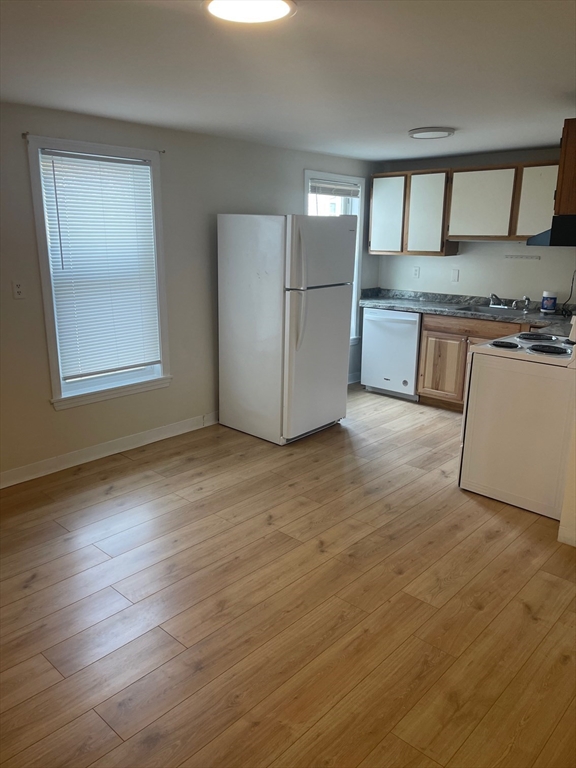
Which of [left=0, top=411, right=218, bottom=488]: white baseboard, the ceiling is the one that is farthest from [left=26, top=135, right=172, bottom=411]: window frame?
[left=0, top=411, right=218, bottom=488]: white baseboard

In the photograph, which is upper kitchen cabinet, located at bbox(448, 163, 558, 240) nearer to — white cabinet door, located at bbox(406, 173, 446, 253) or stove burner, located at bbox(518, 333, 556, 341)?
white cabinet door, located at bbox(406, 173, 446, 253)

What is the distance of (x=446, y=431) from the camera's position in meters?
4.50

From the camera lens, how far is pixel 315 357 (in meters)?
4.12

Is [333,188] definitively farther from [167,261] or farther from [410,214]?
[167,261]

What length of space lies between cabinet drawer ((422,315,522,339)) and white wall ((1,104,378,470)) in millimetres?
1595

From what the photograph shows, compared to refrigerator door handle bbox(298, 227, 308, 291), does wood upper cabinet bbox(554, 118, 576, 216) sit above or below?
above

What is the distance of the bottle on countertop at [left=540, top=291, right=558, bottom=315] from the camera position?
183 inches

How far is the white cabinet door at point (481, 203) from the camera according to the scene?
15.0 ft

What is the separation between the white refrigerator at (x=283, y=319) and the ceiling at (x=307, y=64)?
0.74m

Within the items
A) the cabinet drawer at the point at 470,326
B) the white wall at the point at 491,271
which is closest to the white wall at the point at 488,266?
the white wall at the point at 491,271

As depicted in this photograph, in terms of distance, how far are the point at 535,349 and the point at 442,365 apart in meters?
1.82

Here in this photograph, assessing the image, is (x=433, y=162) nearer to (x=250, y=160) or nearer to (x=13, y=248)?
(x=250, y=160)

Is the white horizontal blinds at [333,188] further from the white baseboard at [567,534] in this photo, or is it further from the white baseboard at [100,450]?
the white baseboard at [567,534]

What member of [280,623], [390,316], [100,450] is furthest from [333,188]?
[280,623]
